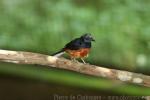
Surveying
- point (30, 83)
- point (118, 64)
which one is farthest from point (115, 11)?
point (30, 83)

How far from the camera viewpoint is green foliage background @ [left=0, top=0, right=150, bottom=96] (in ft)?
5.38

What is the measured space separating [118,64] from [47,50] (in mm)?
305

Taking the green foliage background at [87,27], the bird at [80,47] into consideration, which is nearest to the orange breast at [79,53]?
the bird at [80,47]

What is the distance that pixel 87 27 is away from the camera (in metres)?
1.67

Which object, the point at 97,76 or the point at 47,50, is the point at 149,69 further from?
the point at 47,50

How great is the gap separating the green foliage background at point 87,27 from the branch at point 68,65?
0.20 metres

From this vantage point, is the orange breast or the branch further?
the orange breast

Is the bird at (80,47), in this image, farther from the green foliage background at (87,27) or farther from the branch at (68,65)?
the green foliage background at (87,27)

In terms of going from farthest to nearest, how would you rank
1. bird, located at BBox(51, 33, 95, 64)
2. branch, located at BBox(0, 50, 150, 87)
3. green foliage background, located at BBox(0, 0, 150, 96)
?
green foliage background, located at BBox(0, 0, 150, 96), bird, located at BBox(51, 33, 95, 64), branch, located at BBox(0, 50, 150, 87)

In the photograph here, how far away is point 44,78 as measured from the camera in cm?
161

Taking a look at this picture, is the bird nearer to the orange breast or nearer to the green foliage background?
the orange breast

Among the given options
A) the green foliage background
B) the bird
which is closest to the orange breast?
the bird

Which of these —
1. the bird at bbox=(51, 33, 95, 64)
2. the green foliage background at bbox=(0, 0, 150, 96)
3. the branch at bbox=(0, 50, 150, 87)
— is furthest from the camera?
the green foliage background at bbox=(0, 0, 150, 96)

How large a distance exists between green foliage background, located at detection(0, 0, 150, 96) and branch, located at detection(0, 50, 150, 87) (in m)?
0.20
